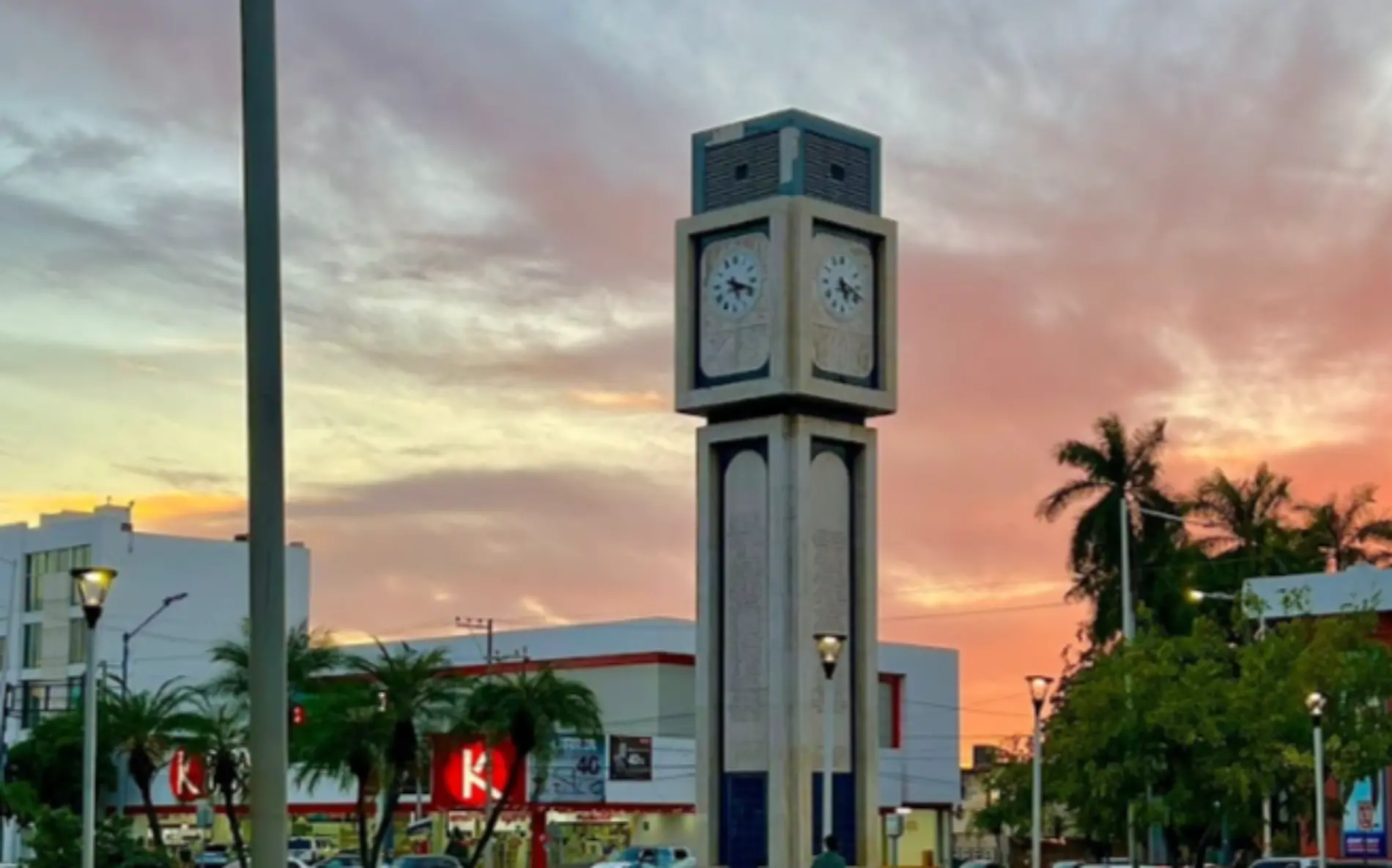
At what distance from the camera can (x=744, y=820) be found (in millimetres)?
47219

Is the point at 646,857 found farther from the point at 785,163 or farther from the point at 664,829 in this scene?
the point at 785,163

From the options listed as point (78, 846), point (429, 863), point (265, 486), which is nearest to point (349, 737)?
point (429, 863)

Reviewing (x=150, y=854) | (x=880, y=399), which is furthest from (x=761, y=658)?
(x=150, y=854)

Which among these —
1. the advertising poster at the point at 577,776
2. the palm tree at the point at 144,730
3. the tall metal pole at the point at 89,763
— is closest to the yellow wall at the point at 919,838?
the advertising poster at the point at 577,776

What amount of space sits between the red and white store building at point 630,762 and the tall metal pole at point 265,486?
213 feet

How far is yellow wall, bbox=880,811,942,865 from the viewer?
99625 mm

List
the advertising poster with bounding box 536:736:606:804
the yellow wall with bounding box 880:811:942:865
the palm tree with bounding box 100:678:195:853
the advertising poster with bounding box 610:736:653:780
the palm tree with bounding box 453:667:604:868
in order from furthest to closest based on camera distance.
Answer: the yellow wall with bounding box 880:811:942:865
the advertising poster with bounding box 610:736:653:780
the advertising poster with bounding box 536:736:606:804
the palm tree with bounding box 453:667:604:868
the palm tree with bounding box 100:678:195:853

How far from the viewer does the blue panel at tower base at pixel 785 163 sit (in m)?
48.3

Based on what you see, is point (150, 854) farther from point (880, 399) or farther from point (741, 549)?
point (880, 399)

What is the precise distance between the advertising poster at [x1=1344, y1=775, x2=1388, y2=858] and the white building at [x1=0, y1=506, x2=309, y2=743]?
2325 inches

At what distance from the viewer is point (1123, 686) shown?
48250 mm

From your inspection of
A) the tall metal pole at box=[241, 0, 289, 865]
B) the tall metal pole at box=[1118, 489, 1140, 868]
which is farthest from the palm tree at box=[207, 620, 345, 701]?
the tall metal pole at box=[241, 0, 289, 865]

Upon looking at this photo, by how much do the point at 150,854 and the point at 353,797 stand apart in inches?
1878

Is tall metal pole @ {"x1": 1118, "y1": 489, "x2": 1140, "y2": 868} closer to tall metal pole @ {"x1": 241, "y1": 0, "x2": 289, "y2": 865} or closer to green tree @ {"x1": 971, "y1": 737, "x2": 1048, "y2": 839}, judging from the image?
green tree @ {"x1": 971, "y1": 737, "x2": 1048, "y2": 839}
